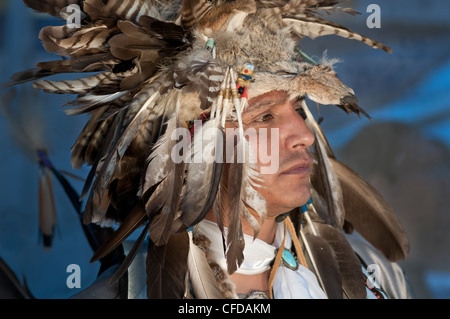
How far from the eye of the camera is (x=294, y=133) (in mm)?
1568

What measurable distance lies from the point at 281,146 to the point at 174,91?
0.39 metres

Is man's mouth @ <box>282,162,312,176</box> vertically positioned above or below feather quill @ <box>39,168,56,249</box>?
above

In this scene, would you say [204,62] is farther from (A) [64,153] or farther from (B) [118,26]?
(A) [64,153]

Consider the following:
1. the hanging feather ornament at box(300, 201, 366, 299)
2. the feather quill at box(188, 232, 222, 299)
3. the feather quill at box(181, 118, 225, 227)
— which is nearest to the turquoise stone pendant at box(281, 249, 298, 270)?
the hanging feather ornament at box(300, 201, 366, 299)

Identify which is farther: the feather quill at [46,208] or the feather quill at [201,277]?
the feather quill at [46,208]

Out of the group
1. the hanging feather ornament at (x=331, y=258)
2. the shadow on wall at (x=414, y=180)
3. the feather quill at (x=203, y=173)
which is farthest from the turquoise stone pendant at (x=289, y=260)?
the shadow on wall at (x=414, y=180)

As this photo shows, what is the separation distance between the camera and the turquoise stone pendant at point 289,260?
1.66m

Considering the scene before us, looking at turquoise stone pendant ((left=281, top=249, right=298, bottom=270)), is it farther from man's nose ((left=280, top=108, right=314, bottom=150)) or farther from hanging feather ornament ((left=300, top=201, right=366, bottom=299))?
man's nose ((left=280, top=108, right=314, bottom=150))

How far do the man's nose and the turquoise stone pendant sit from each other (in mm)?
381

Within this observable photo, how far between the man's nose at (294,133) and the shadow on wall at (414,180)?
114 centimetres

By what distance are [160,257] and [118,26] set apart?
703 millimetres

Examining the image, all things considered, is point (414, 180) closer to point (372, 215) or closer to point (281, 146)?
point (372, 215)

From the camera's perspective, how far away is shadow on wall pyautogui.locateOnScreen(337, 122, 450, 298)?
8.55ft

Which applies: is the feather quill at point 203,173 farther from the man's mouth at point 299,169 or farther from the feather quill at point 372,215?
the feather quill at point 372,215
